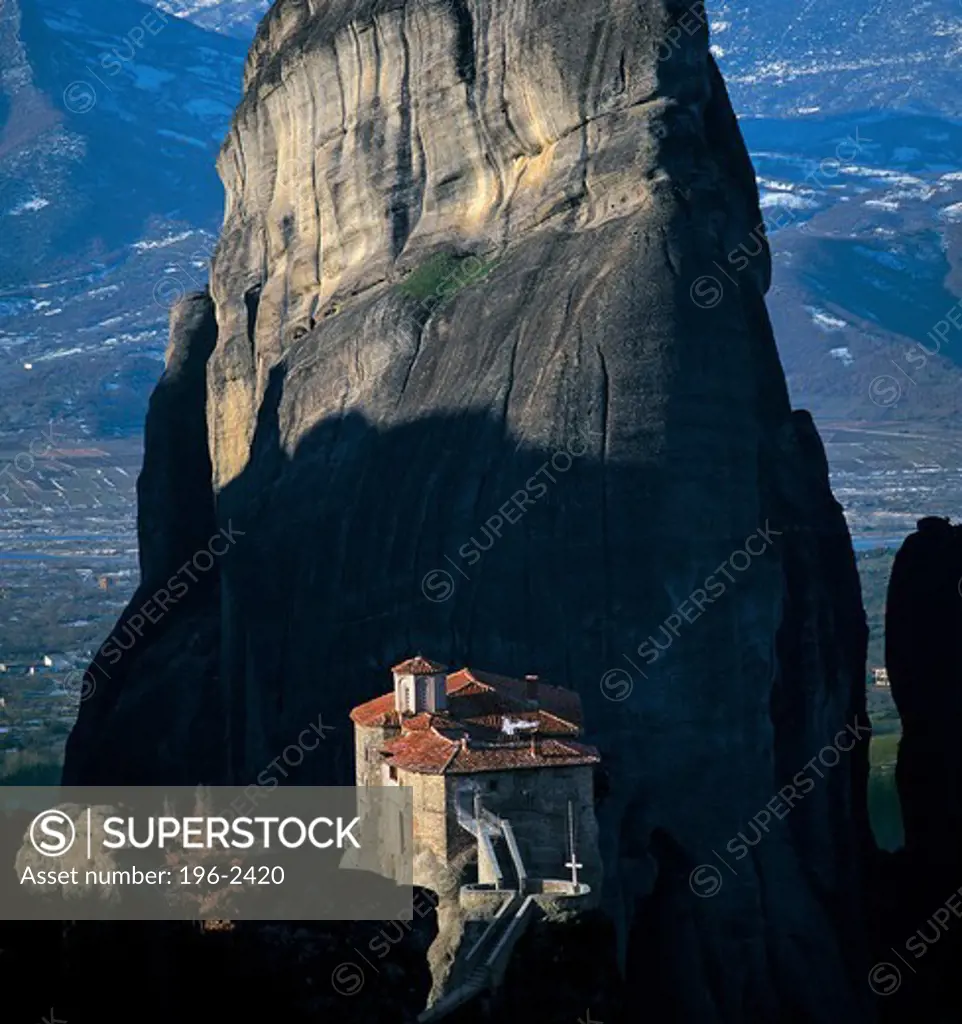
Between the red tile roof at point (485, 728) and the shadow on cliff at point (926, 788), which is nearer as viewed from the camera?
the red tile roof at point (485, 728)

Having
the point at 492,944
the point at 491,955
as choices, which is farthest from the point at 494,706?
the point at 491,955

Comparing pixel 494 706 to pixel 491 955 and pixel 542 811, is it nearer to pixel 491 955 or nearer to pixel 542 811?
pixel 542 811

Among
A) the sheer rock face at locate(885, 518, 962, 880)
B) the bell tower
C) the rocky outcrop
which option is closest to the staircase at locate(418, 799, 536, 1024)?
the bell tower

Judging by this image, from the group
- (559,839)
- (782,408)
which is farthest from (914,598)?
(559,839)

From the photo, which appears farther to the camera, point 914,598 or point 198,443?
point 198,443

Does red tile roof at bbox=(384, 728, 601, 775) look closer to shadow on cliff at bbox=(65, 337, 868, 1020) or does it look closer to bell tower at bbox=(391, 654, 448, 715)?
bell tower at bbox=(391, 654, 448, 715)

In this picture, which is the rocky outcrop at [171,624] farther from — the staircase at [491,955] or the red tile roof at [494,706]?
the staircase at [491,955]

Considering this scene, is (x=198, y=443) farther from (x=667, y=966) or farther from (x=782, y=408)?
(x=667, y=966)

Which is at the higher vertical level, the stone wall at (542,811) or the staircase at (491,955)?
the stone wall at (542,811)

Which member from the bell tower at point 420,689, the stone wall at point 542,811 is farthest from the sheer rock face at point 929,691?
the stone wall at point 542,811
